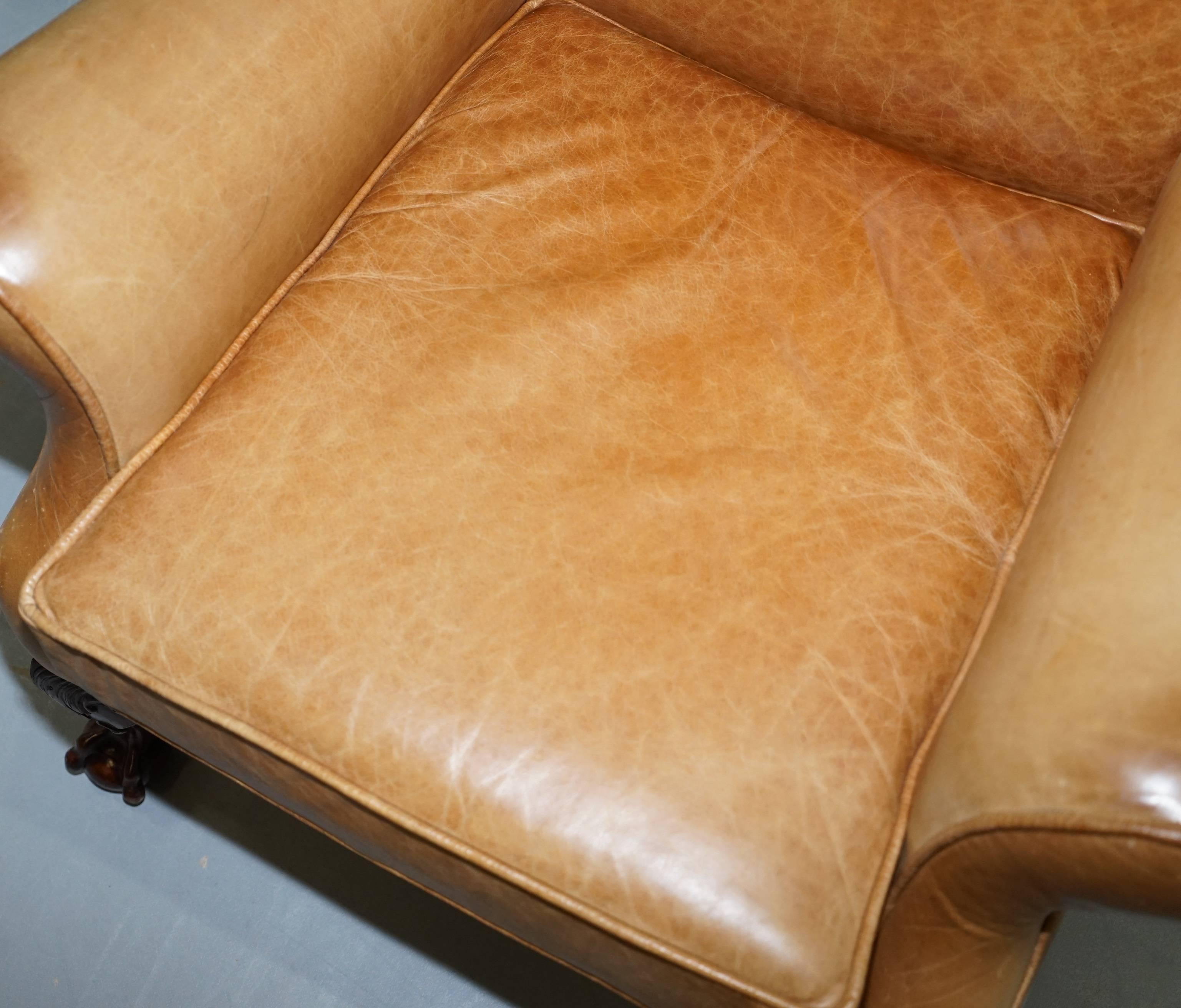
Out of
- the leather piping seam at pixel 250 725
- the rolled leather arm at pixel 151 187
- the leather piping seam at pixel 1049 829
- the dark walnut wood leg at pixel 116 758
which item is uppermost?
the rolled leather arm at pixel 151 187

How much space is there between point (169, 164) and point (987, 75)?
0.67 metres

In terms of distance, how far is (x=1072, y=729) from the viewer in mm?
628

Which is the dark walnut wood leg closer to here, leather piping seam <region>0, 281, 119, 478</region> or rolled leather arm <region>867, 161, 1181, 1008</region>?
leather piping seam <region>0, 281, 119, 478</region>

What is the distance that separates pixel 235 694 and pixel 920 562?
19.6 inches

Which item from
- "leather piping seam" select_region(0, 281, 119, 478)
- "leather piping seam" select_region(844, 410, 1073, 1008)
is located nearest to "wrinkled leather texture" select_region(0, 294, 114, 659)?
"leather piping seam" select_region(0, 281, 119, 478)

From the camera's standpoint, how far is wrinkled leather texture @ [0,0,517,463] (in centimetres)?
74

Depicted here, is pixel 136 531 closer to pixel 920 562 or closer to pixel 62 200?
pixel 62 200

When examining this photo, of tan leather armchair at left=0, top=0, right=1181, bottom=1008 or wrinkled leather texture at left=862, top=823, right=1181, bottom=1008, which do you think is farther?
tan leather armchair at left=0, top=0, right=1181, bottom=1008

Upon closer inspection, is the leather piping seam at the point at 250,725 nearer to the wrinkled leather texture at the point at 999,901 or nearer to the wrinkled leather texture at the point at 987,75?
the wrinkled leather texture at the point at 999,901

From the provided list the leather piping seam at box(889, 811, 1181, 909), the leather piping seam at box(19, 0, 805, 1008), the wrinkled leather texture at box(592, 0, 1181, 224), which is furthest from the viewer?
the wrinkled leather texture at box(592, 0, 1181, 224)

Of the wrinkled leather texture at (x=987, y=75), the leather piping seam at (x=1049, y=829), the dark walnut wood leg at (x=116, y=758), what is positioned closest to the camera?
the leather piping seam at (x=1049, y=829)

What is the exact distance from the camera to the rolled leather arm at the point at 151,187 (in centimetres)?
74

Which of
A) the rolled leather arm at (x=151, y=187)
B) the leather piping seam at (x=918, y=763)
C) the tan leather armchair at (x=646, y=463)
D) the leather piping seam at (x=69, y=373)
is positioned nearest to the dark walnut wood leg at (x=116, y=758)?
the tan leather armchair at (x=646, y=463)

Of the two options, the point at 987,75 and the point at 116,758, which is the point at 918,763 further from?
the point at 116,758
